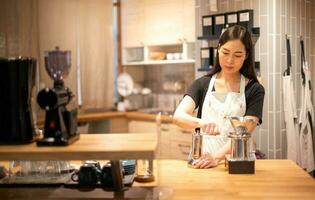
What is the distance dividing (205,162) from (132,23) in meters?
3.70

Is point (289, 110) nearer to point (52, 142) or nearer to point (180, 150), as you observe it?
point (180, 150)

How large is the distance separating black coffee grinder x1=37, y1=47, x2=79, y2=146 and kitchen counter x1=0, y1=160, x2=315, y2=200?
0.32m

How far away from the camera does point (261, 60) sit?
3.86 metres

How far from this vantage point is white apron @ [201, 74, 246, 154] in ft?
8.17

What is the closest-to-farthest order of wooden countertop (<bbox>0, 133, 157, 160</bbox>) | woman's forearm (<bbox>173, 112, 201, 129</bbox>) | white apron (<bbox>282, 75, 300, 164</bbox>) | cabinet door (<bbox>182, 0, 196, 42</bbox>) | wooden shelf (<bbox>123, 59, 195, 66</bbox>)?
1. wooden countertop (<bbox>0, 133, 157, 160</bbox>)
2. woman's forearm (<bbox>173, 112, 201, 129</bbox>)
3. white apron (<bbox>282, 75, 300, 164</bbox>)
4. cabinet door (<bbox>182, 0, 196, 42</bbox>)
5. wooden shelf (<bbox>123, 59, 195, 66</bbox>)

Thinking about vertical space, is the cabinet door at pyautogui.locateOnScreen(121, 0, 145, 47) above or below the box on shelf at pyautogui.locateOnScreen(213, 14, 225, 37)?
above

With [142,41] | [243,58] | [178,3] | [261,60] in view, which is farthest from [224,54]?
[142,41]

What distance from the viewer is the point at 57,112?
1.55m

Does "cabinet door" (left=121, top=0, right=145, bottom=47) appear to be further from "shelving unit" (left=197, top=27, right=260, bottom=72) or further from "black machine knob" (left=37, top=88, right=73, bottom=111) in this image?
"black machine knob" (left=37, top=88, right=73, bottom=111)

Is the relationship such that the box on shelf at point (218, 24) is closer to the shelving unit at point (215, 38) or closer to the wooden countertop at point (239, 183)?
the shelving unit at point (215, 38)

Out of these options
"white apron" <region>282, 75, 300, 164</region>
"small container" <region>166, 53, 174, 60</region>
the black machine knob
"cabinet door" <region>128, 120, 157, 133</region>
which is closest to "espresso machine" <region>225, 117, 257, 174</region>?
the black machine knob

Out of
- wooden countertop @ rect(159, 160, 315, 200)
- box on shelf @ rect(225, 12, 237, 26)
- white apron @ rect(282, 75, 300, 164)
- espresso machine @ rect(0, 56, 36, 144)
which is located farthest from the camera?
box on shelf @ rect(225, 12, 237, 26)

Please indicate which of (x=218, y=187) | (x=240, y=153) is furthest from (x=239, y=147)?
(x=218, y=187)

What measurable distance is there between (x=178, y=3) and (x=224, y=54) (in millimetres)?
2793
